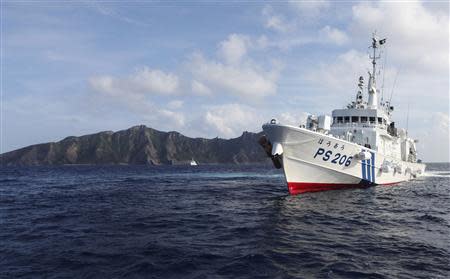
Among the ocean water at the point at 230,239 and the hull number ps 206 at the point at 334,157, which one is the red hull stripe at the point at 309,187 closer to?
the hull number ps 206 at the point at 334,157

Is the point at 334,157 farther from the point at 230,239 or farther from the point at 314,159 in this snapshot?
the point at 230,239

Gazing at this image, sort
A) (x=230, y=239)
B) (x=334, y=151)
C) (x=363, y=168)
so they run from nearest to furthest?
(x=230, y=239), (x=334, y=151), (x=363, y=168)

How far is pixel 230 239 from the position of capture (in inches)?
521

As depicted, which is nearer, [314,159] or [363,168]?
[314,159]

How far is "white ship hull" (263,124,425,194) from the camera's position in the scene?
81.1ft

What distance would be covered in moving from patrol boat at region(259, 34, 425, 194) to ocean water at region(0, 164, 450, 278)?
3275mm

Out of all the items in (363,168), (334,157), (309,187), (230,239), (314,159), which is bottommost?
(230,239)

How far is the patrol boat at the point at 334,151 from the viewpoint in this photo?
81.8 ft

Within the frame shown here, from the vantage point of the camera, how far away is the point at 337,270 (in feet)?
32.6

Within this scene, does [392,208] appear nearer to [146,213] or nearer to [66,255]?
[146,213]

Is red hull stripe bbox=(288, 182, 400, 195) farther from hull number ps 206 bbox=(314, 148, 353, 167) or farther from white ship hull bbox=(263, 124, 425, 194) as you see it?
hull number ps 206 bbox=(314, 148, 353, 167)

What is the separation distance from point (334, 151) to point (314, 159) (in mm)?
1534

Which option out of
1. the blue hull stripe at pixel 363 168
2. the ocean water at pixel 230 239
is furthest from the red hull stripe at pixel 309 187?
the ocean water at pixel 230 239

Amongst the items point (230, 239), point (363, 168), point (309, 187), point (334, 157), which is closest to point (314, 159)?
point (334, 157)
